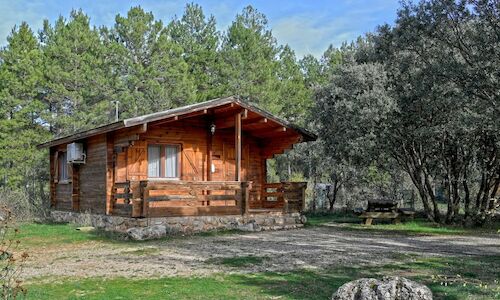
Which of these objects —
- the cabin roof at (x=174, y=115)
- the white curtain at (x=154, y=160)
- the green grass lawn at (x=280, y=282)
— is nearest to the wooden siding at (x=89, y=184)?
the cabin roof at (x=174, y=115)

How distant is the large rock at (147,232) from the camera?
492 inches

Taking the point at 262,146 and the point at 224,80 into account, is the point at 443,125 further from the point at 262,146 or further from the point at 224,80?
the point at 224,80

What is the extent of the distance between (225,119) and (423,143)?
6.30m

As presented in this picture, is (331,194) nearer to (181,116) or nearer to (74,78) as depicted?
(181,116)

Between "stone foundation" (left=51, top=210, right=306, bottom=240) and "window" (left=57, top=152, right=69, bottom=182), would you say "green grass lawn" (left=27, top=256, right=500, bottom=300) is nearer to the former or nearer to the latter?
"stone foundation" (left=51, top=210, right=306, bottom=240)

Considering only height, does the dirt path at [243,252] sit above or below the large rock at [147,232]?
below

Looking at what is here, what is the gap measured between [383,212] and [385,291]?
12.4 meters

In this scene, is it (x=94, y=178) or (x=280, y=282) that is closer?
(x=280, y=282)

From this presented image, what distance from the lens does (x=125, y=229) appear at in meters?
13.8

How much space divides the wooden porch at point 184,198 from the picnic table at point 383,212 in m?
→ 2.25

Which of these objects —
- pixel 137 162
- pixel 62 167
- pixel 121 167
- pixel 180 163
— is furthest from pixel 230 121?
pixel 62 167

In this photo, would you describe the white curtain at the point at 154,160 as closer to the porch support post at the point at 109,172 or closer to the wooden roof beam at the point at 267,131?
the porch support post at the point at 109,172

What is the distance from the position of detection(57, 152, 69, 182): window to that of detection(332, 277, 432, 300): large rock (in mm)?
15635

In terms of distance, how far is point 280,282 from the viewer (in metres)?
7.34
